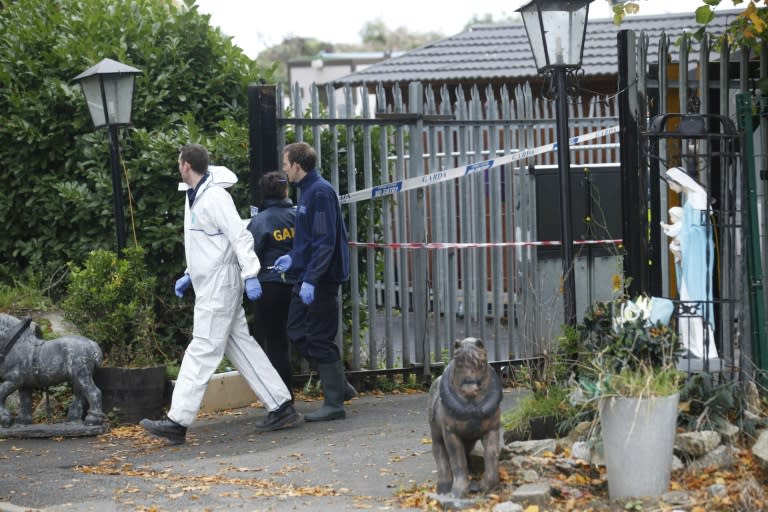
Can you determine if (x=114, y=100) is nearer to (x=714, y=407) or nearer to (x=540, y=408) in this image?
(x=540, y=408)

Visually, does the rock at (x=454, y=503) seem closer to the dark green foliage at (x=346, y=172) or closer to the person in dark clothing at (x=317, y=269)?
the person in dark clothing at (x=317, y=269)

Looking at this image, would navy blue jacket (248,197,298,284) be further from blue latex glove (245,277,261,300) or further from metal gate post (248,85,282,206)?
blue latex glove (245,277,261,300)

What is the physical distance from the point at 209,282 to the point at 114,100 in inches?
80.3

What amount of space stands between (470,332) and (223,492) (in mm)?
4230

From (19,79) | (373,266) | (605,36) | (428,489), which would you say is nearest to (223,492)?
(428,489)

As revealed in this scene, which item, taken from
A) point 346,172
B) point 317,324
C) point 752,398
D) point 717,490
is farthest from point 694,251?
point 346,172

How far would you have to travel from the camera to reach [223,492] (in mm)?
7414

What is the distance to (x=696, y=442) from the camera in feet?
22.3

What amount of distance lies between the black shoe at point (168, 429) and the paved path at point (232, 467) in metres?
0.07

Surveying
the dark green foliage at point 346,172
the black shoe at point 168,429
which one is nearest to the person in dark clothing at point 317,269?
the black shoe at point 168,429

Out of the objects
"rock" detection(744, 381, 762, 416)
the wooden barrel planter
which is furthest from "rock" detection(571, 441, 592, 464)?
the wooden barrel planter

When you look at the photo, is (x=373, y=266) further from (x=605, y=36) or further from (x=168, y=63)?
(x=605, y=36)

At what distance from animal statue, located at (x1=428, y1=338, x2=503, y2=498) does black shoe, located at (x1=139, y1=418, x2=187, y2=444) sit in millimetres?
2809

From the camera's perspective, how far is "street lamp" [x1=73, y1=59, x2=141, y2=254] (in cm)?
1001
